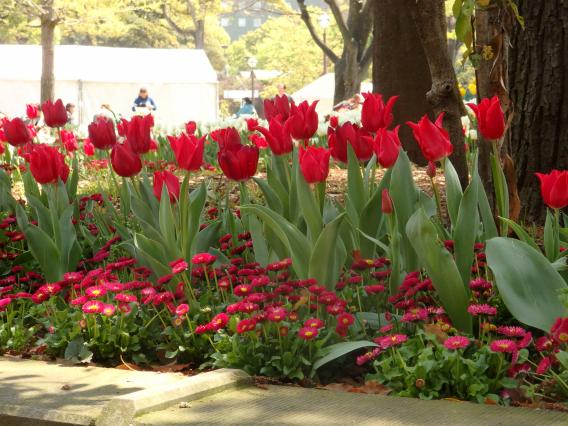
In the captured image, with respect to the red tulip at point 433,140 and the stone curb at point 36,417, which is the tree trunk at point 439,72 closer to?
the red tulip at point 433,140

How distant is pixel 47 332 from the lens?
13.6 feet

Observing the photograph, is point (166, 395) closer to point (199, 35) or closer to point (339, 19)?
point (339, 19)

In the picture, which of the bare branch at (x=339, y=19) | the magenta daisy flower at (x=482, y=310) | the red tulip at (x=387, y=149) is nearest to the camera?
the magenta daisy flower at (x=482, y=310)

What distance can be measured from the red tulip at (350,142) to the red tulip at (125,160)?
87 centimetres

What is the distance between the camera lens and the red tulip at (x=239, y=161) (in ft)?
13.0

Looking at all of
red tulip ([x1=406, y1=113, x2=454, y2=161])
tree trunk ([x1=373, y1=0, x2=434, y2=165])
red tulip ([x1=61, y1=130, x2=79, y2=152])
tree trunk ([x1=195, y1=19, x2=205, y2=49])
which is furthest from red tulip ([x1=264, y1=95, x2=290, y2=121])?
tree trunk ([x1=195, y1=19, x2=205, y2=49])

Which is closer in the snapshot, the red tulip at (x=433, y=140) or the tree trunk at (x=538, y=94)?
the red tulip at (x=433, y=140)

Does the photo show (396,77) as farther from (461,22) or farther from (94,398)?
(94,398)

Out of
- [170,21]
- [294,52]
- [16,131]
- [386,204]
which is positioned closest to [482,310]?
[386,204]

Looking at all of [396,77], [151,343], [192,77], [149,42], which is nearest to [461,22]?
[151,343]

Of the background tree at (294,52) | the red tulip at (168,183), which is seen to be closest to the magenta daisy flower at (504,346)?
the red tulip at (168,183)

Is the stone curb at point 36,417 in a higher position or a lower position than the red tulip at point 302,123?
lower

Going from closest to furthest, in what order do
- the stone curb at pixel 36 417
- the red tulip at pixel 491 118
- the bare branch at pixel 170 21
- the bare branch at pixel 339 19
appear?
the stone curb at pixel 36 417
the red tulip at pixel 491 118
the bare branch at pixel 339 19
the bare branch at pixel 170 21

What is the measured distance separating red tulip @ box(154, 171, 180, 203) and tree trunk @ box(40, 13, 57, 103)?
2126 cm
